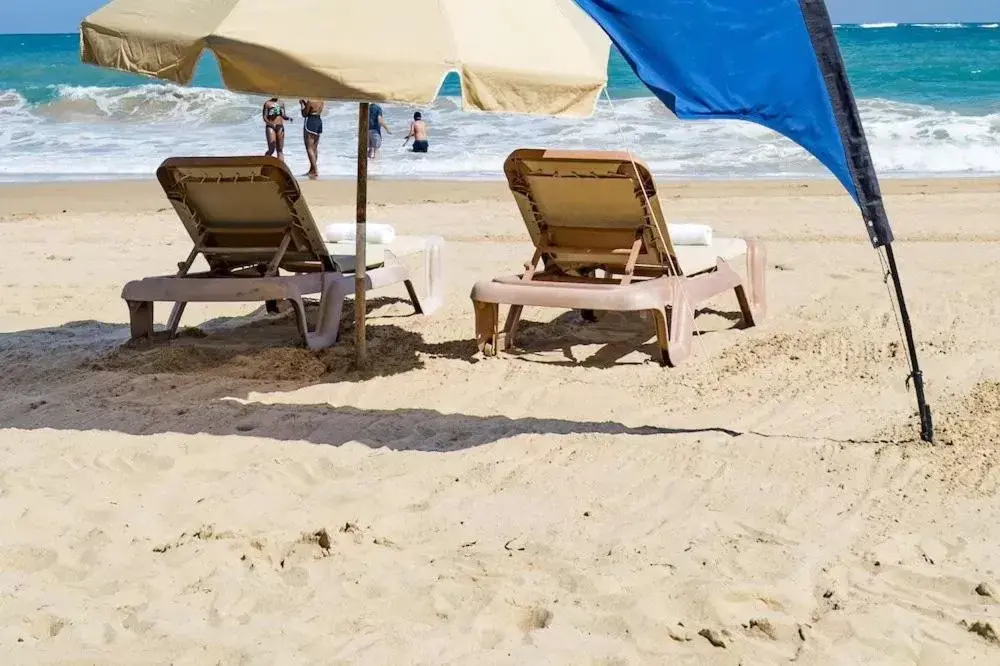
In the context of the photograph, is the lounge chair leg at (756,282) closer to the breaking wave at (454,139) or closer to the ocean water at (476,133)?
the breaking wave at (454,139)

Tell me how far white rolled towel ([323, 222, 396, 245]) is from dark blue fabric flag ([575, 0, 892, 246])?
3.02m

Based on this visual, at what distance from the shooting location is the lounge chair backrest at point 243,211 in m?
6.15

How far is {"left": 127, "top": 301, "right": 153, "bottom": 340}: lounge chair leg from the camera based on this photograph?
6473mm

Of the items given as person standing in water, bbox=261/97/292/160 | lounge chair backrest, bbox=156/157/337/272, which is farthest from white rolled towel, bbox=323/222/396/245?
person standing in water, bbox=261/97/292/160

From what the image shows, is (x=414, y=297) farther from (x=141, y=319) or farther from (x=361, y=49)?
(x=361, y=49)

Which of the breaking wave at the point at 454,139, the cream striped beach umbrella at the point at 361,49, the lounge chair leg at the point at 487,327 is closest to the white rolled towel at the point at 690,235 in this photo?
the lounge chair leg at the point at 487,327

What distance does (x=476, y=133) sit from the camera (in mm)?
22406

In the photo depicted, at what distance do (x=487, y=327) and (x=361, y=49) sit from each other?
A: 6.92 ft

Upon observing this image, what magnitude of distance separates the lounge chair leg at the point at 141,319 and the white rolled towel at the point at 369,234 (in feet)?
4.25

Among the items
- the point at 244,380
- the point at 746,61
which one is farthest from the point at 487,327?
the point at 746,61

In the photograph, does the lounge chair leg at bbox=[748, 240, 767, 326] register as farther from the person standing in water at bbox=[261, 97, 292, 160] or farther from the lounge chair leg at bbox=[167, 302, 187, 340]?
the person standing in water at bbox=[261, 97, 292, 160]

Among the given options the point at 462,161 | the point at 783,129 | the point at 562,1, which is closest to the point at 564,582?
the point at 783,129

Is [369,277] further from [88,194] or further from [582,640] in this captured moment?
[88,194]

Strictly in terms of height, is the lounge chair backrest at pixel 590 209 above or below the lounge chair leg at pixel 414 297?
above
